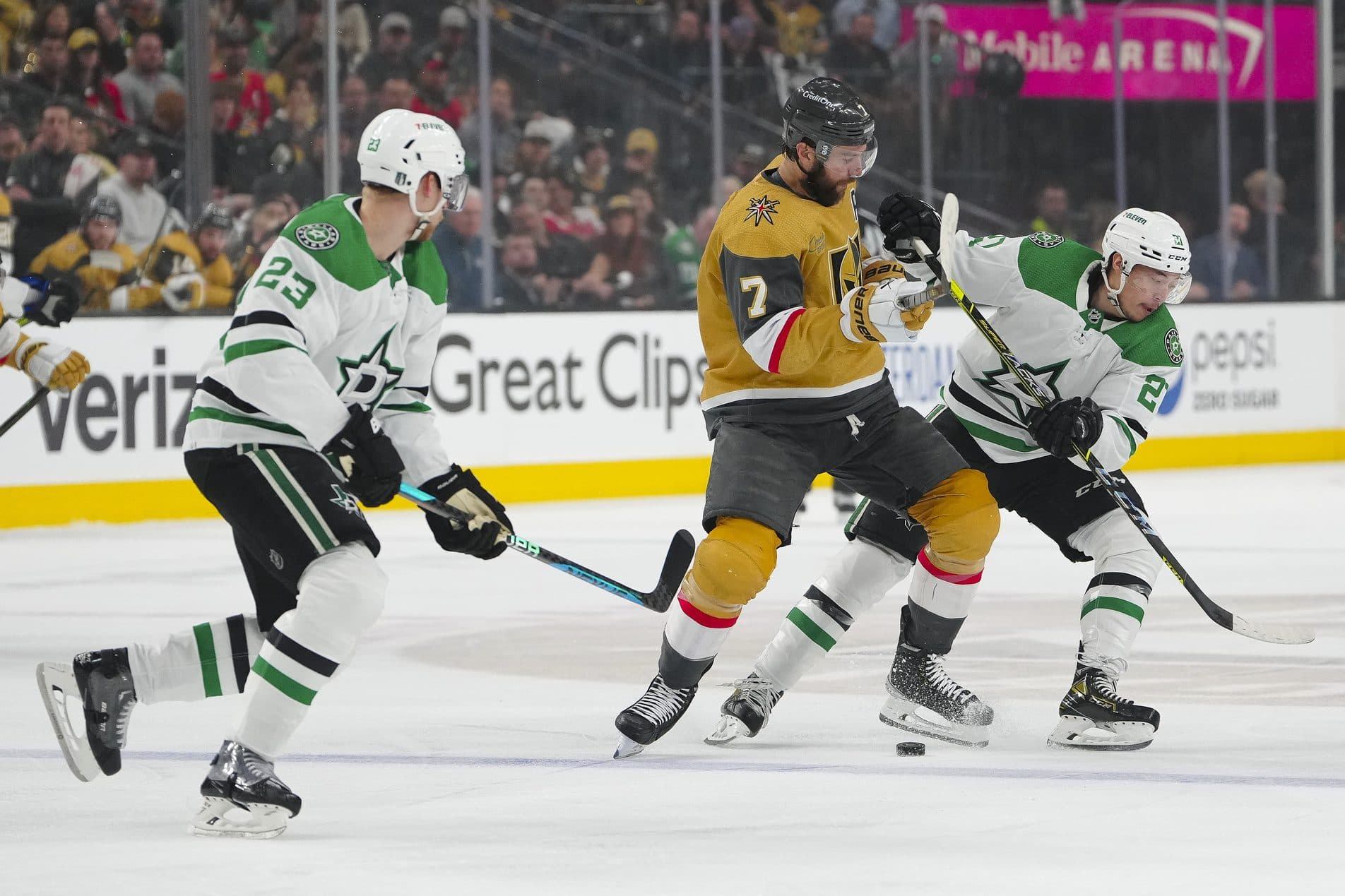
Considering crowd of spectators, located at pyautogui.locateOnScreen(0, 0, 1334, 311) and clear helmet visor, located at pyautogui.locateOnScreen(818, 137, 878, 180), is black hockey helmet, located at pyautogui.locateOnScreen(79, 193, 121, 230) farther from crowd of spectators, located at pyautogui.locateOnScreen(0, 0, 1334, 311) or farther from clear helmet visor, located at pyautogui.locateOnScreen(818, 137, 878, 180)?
clear helmet visor, located at pyautogui.locateOnScreen(818, 137, 878, 180)

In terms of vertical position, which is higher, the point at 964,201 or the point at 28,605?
the point at 964,201

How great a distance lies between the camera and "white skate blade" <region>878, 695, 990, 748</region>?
3.94 m

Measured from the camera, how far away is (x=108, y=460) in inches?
336

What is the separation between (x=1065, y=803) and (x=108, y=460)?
235 inches

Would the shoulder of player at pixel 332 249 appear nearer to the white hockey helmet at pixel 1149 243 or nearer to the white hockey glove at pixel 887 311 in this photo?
the white hockey glove at pixel 887 311

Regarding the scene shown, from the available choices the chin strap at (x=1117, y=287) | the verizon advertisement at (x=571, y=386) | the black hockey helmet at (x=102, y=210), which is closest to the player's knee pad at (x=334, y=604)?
the chin strap at (x=1117, y=287)

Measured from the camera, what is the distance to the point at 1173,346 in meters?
4.17

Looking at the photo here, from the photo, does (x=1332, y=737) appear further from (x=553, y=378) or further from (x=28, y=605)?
(x=553, y=378)

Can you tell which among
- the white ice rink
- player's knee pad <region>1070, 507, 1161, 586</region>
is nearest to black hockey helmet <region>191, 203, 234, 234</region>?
the white ice rink

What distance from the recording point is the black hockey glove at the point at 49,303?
564 centimetres

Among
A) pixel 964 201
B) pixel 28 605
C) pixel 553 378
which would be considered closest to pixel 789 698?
pixel 28 605

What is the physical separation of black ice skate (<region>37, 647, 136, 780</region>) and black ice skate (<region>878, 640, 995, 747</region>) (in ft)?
4.79

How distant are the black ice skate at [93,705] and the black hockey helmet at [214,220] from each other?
6.01m

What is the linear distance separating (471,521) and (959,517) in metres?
0.99
